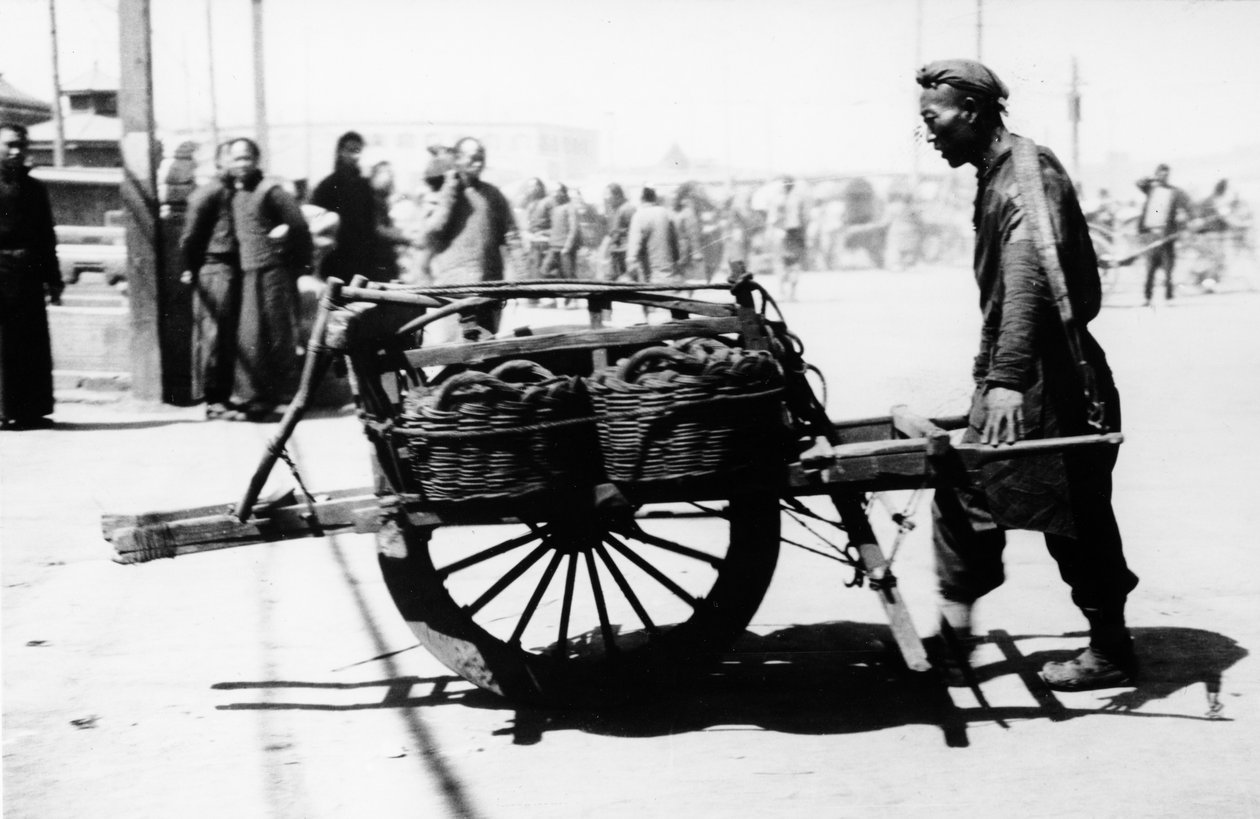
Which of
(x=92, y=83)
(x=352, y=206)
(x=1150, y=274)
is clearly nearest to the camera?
(x=352, y=206)

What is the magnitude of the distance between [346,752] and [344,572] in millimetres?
1887

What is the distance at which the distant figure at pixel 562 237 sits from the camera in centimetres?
1980

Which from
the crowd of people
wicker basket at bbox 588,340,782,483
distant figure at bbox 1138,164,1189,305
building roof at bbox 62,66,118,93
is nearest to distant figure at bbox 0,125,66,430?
the crowd of people

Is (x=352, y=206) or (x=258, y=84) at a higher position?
(x=258, y=84)

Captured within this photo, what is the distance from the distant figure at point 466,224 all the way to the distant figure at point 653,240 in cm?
629

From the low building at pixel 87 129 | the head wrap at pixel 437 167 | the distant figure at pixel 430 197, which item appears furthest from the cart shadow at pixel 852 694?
the low building at pixel 87 129

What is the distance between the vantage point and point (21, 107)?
94.2ft

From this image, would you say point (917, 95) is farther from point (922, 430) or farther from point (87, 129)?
point (87, 129)

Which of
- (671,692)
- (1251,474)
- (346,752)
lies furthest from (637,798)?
(1251,474)

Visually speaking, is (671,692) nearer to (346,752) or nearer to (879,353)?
(346,752)

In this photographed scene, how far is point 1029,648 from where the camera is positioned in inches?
179

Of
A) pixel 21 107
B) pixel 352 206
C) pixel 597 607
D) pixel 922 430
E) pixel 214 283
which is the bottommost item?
pixel 597 607

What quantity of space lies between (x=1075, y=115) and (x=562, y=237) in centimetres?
1115

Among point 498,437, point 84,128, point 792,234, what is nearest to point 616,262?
point 792,234
